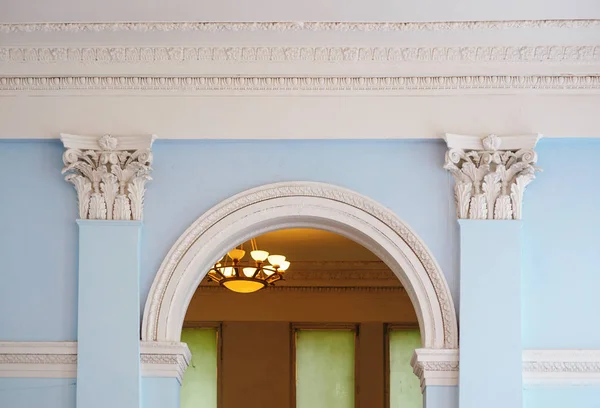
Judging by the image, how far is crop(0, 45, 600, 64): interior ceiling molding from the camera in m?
7.14

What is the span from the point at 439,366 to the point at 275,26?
218 centimetres

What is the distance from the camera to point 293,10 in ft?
22.4

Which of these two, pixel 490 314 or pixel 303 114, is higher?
pixel 303 114

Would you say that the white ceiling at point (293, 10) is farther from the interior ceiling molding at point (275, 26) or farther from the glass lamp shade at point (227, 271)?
the glass lamp shade at point (227, 271)

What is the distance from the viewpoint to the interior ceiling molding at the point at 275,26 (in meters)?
6.92

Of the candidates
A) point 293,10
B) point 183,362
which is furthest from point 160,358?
point 293,10

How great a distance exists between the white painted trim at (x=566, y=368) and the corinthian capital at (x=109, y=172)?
2481 millimetres

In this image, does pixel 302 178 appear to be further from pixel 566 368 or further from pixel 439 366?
pixel 566 368

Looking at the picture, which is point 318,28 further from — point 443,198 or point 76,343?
point 76,343

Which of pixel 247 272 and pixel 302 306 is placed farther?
pixel 302 306

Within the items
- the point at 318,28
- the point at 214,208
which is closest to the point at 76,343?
the point at 214,208

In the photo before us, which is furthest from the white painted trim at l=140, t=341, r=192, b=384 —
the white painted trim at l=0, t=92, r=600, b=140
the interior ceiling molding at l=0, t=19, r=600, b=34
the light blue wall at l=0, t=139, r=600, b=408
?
the interior ceiling molding at l=0, t=19, r=600, b=34

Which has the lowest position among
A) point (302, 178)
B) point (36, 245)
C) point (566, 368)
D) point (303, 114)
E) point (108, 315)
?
point (566, 368)

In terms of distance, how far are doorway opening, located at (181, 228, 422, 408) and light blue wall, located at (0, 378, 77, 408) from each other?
20.1ft
